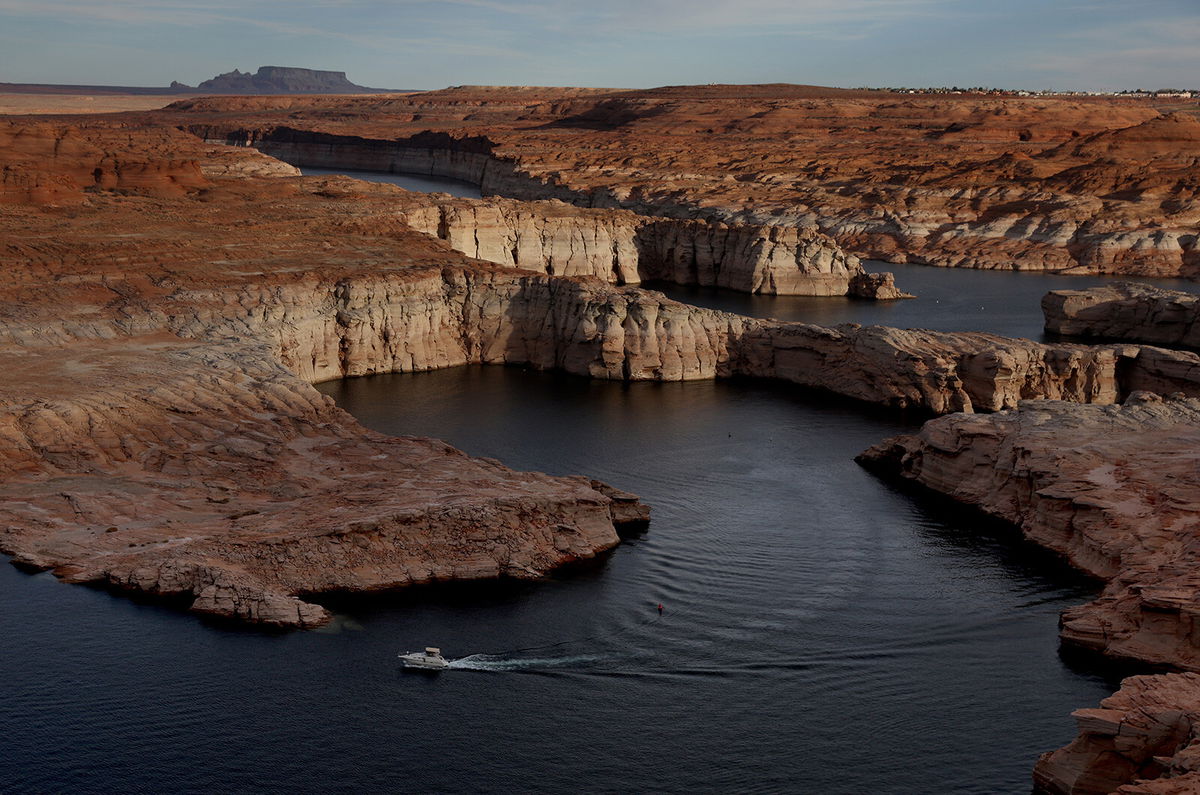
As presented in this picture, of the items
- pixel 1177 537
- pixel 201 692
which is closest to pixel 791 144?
pixel 1177 537

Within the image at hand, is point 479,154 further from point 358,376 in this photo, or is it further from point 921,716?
point 921,716

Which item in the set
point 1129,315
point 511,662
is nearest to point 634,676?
point 511,662

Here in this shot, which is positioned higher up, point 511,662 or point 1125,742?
point 1125,742

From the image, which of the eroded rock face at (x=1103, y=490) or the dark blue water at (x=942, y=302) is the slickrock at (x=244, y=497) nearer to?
the eroded rock face at (x=1103, y=490)

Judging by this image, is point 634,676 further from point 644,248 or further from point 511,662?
point 644,248

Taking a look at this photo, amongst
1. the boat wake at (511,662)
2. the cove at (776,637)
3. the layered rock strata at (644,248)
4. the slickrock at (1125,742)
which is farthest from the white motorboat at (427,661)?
the layered rock strata at (644,248)

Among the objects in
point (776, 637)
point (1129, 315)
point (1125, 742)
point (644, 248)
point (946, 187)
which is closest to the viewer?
point (1125, 742)

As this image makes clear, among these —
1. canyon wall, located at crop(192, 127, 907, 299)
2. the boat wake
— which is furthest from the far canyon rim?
the boat wake
